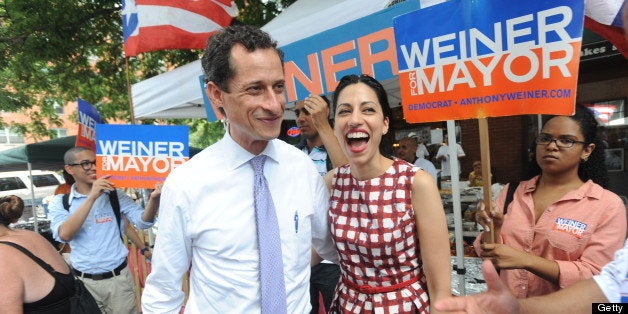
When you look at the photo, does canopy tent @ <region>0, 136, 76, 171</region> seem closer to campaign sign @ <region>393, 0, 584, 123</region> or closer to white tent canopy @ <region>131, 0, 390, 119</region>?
white tent canopy @ <region>131, 0, 390, 119</region>

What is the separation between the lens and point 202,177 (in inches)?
59.7

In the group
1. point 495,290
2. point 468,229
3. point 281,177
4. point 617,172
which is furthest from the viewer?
point 617,172

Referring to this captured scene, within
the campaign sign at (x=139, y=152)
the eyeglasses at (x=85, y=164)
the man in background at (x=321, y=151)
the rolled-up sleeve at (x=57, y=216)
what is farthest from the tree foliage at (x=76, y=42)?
the man in background at (x=321, y=151)

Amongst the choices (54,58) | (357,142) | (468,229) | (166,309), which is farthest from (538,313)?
(54,58)

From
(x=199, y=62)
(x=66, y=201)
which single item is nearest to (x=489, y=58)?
(x=199, y=62)

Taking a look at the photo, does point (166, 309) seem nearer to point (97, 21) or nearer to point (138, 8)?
point (138, 8)

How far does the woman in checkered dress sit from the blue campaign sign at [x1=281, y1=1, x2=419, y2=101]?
895mm

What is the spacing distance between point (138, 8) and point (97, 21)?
3939mm

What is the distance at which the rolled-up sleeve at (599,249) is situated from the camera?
1.77m

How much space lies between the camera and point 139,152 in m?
3.18

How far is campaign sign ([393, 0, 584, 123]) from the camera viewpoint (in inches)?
68.2

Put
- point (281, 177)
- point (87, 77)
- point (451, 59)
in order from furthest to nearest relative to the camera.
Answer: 1. point (87, 77)
2. point (451, 59)
3. point (281, 177)

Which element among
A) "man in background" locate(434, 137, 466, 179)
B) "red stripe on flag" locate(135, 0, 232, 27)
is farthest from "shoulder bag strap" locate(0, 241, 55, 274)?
"man in background" locate(434, 137, 466, 179)

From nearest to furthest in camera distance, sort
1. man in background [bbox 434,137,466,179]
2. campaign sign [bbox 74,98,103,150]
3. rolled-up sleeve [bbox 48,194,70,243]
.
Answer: rolled-up sleeve [bbox 48,194,70,243]
campaign sign [bbox 74,98,103,150]
man in background [bbox 434,137,466,179]
